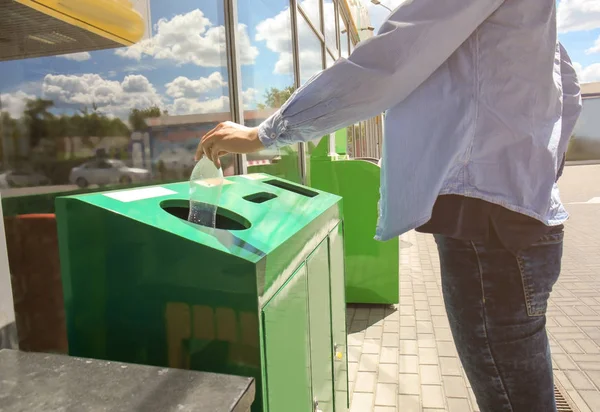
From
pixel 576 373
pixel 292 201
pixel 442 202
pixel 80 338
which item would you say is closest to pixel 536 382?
pixel 442 202

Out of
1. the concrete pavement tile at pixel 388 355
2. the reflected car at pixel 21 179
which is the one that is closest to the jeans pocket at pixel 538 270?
the reflected car at pixel 21 179

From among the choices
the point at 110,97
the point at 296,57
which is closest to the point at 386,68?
the point at 110,97

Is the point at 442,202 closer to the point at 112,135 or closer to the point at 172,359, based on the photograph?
the point at 172,359

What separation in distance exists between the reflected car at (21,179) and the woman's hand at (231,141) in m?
0.53

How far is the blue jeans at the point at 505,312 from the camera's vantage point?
3.63 feet

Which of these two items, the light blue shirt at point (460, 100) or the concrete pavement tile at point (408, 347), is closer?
the light blue shirt at point (460, 100)

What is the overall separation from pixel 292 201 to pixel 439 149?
66 cm

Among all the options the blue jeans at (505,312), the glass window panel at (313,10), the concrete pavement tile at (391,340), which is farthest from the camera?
the glass window panel at (313,10)

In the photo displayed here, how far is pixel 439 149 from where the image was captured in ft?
3.61

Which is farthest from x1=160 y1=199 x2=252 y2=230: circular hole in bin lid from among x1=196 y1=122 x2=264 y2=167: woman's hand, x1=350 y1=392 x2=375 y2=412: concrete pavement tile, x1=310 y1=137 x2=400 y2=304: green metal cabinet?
x1=310 y1=137 x2=400 y2=304: green metal cabinet

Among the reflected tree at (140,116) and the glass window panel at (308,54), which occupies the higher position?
the glass window panel at (308,54)

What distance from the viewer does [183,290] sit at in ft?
3.41

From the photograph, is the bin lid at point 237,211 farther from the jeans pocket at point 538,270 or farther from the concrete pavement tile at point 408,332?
the concrete pavement tile at point 408,332

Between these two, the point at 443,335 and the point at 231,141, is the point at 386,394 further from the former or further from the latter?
the point at 231,141
